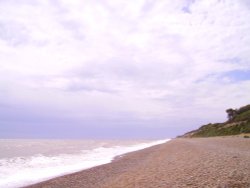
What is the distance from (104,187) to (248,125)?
4771 cm

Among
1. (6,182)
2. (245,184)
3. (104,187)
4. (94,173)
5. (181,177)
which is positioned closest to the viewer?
(245,184)

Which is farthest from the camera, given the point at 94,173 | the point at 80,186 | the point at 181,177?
the point at 94,173

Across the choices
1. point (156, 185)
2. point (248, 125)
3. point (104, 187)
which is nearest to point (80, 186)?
point (104, 187)

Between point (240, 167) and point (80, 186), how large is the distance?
7.95 m

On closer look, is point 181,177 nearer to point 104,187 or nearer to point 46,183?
point 104,187

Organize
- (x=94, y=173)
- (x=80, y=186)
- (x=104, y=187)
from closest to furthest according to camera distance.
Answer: (x=104, y=187) → (x=80, y=186) → (x=94, y=173)

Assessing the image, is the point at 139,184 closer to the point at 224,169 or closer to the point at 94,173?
the point at 224,169

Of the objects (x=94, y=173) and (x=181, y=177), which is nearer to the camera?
(x=181, y=177)

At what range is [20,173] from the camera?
22266 mm

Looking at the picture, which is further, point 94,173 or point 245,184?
point 94,173

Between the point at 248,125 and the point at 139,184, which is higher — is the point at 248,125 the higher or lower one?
the higher one

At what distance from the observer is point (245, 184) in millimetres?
11445

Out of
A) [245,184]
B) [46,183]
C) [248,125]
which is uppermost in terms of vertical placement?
[248,125]

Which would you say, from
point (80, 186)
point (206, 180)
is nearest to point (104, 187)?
point (80, 186)
